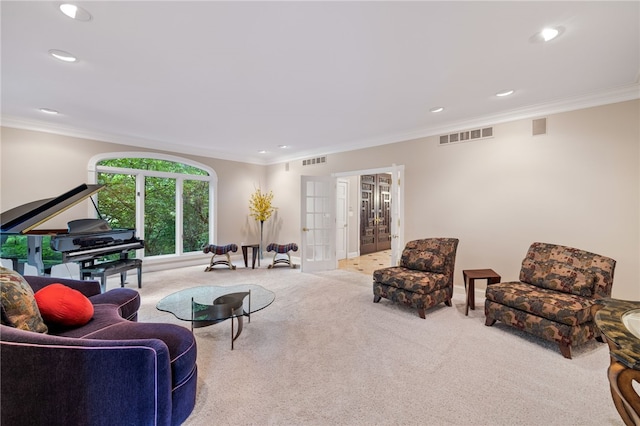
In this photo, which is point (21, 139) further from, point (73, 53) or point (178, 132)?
point (73, 53)

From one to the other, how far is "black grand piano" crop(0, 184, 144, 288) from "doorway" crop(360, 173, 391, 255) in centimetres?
534

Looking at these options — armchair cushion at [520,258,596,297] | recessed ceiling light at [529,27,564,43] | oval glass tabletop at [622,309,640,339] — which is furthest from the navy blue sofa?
armchair cushion at [520,258,596,297]

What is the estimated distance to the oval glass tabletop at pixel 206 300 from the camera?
2.52 metres

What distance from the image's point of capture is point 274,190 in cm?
712

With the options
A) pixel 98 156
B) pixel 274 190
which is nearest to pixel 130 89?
pixel 98 156

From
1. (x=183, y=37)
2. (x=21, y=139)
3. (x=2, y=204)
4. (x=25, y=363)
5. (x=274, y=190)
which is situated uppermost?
(x=183, y=37)

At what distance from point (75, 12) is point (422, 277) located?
3978 millimetres

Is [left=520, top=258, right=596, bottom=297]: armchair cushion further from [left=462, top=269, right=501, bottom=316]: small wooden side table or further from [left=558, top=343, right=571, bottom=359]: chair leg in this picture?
[left=558, top=343, right=571, bottom=359]: chair leg

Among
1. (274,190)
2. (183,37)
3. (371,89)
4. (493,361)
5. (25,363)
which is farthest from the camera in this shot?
(274,190)

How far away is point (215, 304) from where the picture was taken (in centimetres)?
271

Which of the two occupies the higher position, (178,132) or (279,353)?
(178,132)

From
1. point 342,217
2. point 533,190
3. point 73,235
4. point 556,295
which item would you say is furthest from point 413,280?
point 73,235

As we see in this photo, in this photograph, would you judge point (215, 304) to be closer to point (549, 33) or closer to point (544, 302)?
point (544, 302)

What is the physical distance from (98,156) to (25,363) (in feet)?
15.8
